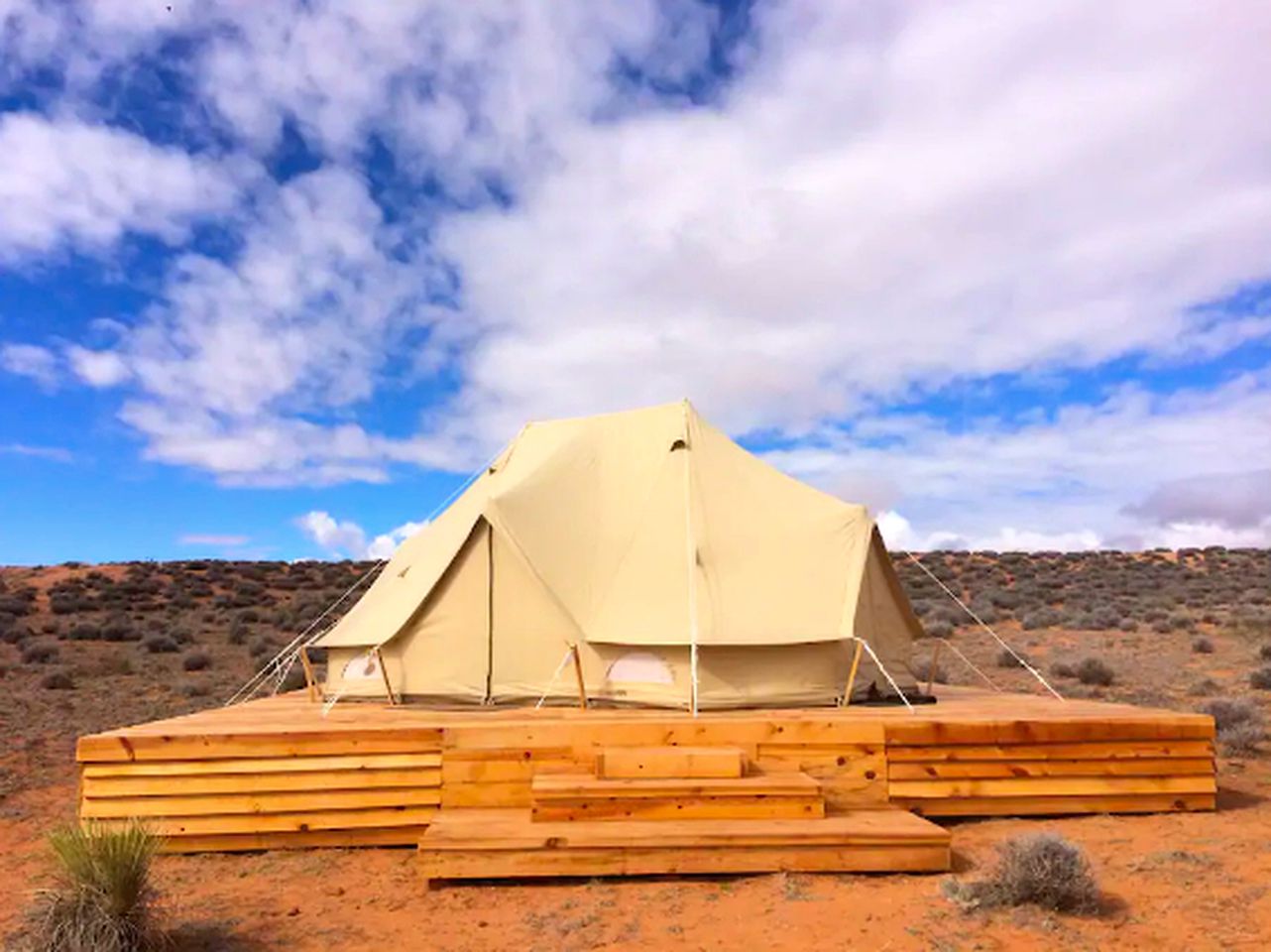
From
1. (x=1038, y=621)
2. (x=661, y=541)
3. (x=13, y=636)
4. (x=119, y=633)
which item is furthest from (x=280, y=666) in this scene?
(x=1038, y=621)

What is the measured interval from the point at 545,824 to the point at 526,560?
131 inches

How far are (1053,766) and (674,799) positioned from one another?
11.4 ft

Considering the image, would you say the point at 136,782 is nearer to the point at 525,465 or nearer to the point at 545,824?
the point at 545,824

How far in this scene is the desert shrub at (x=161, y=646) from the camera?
23.0m

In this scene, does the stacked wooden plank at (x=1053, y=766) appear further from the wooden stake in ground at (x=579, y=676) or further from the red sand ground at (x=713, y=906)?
the wooden stake in ground at (x=579, y=676)

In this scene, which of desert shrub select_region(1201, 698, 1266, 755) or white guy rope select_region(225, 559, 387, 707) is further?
white guy rope select_region(225, 559, 387, 707)

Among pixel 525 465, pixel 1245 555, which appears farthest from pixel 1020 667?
pixel 1245 555

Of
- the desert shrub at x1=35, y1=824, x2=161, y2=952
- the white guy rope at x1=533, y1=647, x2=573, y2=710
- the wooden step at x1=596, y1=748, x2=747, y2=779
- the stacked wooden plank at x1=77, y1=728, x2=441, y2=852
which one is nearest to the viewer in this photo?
the desert shrub at x1=35, y1=824, x2=161, y2=952

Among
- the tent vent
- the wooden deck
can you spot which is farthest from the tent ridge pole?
the wooden deck

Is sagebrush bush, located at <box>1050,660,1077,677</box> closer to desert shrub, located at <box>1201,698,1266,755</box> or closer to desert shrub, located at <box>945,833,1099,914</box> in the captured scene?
desert shrub, located at <box>1201,698,1266,755</box>

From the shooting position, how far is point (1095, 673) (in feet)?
53.5

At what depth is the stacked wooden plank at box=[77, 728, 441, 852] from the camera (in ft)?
25.4

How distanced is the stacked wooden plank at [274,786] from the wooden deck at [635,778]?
0.01m

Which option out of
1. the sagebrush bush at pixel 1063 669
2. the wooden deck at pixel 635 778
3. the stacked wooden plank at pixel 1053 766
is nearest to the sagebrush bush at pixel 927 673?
the sagebrush bush at pixel 1063 669
